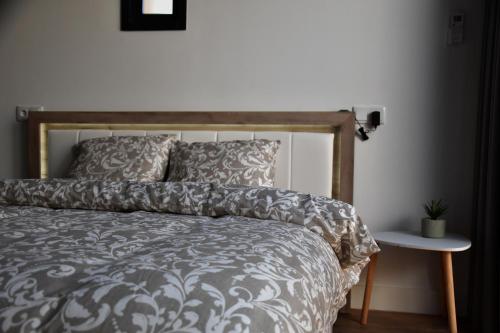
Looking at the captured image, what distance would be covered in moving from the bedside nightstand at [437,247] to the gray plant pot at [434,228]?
1.0 inches

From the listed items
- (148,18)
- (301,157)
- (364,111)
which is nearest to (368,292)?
(301,157)

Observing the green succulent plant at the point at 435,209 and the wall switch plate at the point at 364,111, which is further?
the wall switch plate at the point at 364,111

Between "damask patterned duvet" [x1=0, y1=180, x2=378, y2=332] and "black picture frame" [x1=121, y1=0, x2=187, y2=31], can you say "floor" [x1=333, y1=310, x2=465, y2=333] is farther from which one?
"black picture frame" [x1=121, y1=0, x2=187, y2=31]

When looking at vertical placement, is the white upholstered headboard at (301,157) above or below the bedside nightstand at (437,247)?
above

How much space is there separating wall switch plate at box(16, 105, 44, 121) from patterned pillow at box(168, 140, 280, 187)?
107 centimetres

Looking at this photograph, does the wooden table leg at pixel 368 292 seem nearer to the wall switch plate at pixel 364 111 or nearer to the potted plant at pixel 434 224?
the potted plant at pixel 434 224

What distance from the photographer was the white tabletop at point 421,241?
6.25ft

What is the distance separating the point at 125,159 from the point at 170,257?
147 centimetres

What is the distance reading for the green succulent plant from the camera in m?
2.11

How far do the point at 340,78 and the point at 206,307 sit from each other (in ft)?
6.28

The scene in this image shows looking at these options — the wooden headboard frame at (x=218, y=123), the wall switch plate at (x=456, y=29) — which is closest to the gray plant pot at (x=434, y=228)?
the wooden headboard frame at (x=218, y=123)

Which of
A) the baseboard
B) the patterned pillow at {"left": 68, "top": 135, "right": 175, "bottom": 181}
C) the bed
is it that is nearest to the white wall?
the baseboard

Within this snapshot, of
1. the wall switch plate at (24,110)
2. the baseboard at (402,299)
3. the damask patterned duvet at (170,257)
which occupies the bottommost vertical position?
the baseboard at (402,299)

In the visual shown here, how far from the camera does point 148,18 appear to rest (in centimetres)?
261
